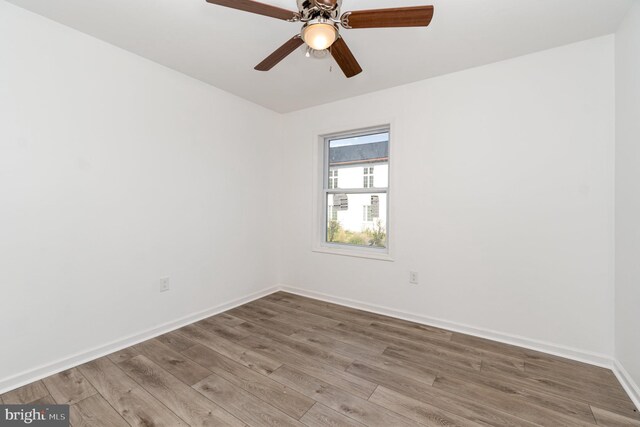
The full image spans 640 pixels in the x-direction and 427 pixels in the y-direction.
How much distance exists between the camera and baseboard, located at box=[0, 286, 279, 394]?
179 centimetres

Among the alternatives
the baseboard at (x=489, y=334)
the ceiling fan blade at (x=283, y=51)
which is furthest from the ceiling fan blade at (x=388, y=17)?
the baseboard at (x=489, y=334)

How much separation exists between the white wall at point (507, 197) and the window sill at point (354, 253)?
7cm

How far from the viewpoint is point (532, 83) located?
2289 mm

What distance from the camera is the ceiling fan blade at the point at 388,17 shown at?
1343 mm

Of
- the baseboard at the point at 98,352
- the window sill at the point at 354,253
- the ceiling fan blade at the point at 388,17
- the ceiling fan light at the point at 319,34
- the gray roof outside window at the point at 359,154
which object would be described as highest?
the ceiling fan blade at the point at 388,17

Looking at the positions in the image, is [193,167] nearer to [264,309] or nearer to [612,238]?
[264,309]

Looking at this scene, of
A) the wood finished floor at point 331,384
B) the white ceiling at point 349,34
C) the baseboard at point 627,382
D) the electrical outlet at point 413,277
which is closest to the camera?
the wood finished floor at point 331,384

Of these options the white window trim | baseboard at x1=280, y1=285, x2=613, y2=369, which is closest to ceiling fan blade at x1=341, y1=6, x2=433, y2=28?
the white window trim

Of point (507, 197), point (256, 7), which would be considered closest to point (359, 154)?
point (507, 197)

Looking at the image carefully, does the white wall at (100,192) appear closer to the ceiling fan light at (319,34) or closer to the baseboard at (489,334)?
the baseboard at (489,334)

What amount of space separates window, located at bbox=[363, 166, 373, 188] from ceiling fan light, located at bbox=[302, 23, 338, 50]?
1.97 metres

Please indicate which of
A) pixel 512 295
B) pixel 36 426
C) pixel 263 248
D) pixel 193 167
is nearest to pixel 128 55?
pixel 193 167

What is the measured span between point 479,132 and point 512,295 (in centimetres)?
147

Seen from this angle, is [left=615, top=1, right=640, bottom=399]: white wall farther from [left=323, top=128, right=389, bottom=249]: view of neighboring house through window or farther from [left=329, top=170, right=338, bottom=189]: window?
[left=329, top=170, right=338, bottom=189]: window
